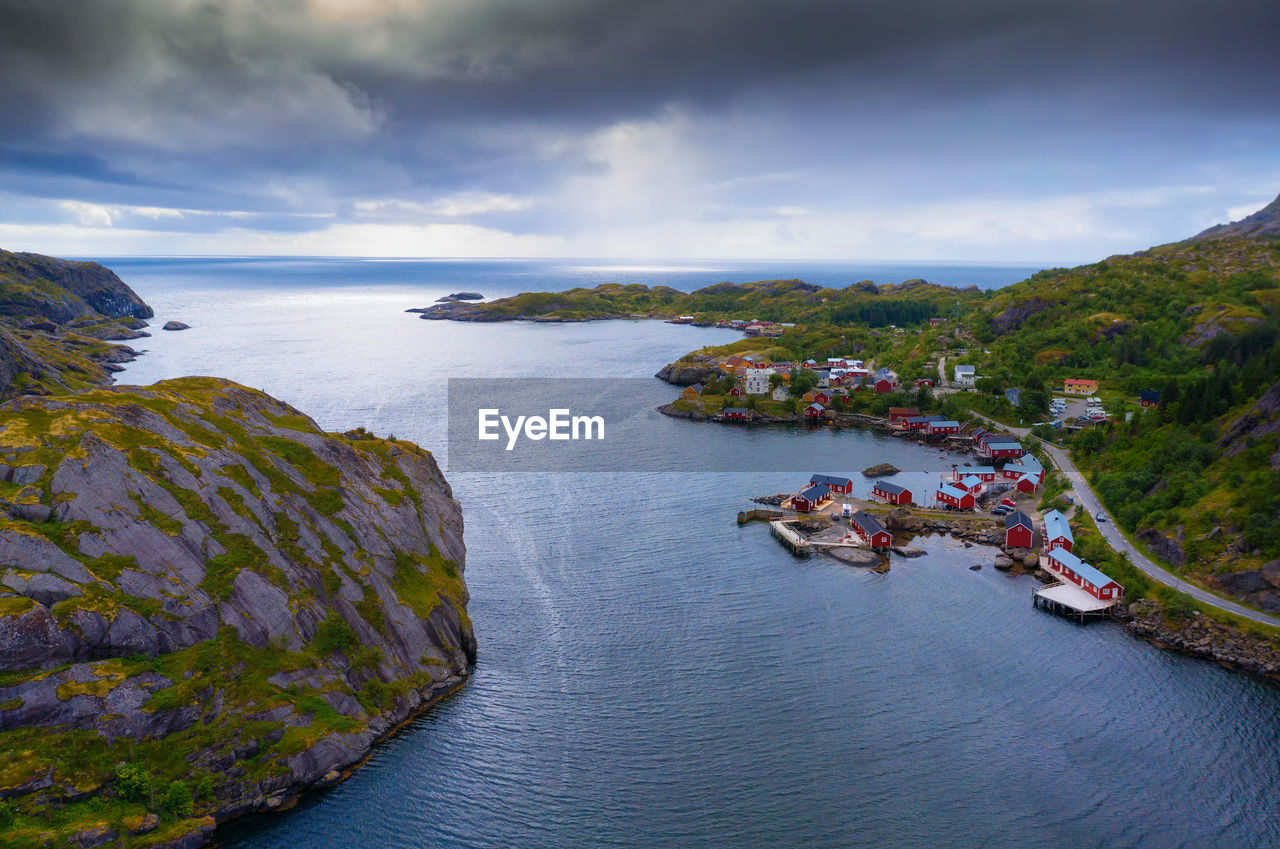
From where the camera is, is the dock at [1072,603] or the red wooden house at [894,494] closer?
the dock at [1072,603]

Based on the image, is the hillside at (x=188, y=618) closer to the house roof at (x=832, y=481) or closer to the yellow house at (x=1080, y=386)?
the house roof at (x=832, y=481)

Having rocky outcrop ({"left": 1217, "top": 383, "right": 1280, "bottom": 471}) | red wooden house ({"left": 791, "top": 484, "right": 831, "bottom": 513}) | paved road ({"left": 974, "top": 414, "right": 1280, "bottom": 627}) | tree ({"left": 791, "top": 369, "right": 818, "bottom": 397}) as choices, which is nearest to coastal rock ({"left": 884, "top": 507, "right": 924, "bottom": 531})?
red wooden house ({"left": 791, "top": 484, "right": 831, "bottom": 513})

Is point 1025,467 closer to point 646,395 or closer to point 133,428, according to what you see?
point 646,395

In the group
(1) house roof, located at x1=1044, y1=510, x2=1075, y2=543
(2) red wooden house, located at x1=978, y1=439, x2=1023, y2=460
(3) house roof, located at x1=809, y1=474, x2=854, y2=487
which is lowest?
(1) house roof, located at x1=1044, y1=510, x2=1075, y2=543

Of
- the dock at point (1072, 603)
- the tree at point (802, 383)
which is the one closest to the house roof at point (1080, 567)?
the dock at point (1072, 603)

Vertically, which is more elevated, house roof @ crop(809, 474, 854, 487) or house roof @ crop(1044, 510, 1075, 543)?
house roof @ crop(809, 474, 854, 487)

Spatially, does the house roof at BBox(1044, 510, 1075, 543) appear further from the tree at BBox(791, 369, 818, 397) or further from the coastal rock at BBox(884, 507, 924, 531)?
the tree at BBox(791, 369, 818, 397)

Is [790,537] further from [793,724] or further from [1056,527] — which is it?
[793,724]
